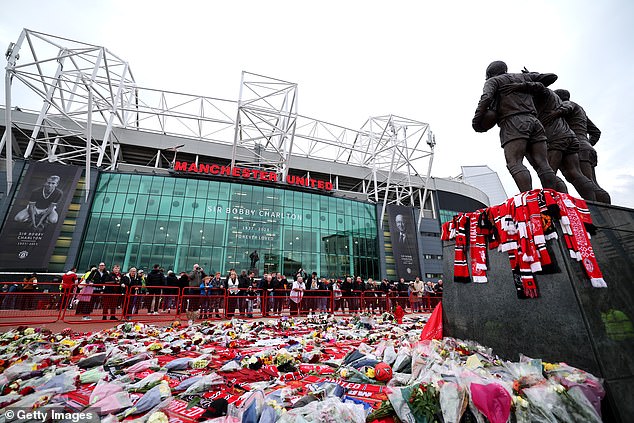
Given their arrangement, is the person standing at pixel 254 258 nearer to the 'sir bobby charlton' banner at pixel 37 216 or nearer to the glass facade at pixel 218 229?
the glass facade at pixel 218 229

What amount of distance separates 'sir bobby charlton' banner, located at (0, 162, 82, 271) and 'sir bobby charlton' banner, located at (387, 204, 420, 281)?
3051 centimetres

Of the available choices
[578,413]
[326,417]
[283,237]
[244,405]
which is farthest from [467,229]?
[283,237]

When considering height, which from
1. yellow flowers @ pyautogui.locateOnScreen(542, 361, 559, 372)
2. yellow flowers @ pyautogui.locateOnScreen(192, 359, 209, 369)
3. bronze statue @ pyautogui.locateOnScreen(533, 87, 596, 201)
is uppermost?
bronze statue @ pyautogui.locateOnScreen(533, 87, 596, 201)

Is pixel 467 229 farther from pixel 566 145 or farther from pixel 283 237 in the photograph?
pixel 283 237

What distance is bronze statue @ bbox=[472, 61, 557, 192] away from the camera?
4.52 m

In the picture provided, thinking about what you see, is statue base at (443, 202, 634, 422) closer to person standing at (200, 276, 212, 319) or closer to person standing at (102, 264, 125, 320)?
person standing at (200, 276, 212, 319)

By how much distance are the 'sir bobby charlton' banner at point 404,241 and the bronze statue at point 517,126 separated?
25.8 meters

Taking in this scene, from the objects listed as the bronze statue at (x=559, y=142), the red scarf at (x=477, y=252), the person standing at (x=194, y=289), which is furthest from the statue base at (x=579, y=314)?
the person standing at (x=194, y=289)

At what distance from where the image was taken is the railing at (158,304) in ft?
25.5

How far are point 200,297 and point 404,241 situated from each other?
25.3 metres

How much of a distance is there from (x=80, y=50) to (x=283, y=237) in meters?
23.1

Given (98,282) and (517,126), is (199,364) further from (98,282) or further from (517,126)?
(98,282)

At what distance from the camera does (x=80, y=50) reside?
2180cm

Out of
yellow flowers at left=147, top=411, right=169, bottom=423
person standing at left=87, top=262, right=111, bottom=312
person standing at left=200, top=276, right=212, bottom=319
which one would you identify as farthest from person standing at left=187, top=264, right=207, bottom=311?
yellow flowers at left=147, top=411, right=169, bottom=423
